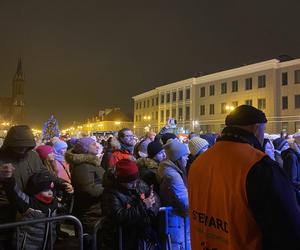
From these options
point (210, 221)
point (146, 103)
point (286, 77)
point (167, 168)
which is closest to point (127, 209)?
point (167, 168)

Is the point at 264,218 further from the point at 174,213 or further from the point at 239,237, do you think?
the point at 174,213

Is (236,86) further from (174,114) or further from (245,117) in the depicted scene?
(245,117)

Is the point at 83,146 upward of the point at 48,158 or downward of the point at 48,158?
upward

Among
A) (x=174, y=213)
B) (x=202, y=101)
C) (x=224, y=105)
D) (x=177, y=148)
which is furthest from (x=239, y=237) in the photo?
(x=202, y=101)

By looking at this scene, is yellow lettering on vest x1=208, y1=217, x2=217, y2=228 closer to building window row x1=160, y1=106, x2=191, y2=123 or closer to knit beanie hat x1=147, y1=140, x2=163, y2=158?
knit beanie hat x1=147, y1=140, x2=163, y2=158

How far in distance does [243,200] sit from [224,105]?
2180 inches

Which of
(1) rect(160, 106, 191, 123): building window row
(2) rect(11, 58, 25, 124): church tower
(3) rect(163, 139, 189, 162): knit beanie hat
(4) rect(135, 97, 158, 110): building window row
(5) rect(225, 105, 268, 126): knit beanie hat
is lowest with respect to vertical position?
(3) rect(163, 139, 189, 162): knit beanie hat

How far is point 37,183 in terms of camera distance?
4.25 m

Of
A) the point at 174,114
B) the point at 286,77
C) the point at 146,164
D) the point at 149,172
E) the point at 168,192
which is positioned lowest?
the point at 168,192

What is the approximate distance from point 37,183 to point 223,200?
8.88 ft

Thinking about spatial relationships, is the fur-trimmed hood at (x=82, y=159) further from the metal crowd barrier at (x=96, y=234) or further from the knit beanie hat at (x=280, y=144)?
the knit beanie hat at (x=280, y=144)

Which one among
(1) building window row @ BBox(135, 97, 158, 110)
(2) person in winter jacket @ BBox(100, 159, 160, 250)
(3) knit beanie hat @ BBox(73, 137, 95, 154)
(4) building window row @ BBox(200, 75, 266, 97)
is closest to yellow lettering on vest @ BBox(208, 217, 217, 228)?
(2) person in winter jacket @ BBox(100, 159, 160, 250)

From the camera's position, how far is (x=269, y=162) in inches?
83.0

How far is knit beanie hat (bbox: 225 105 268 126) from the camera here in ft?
7.95
